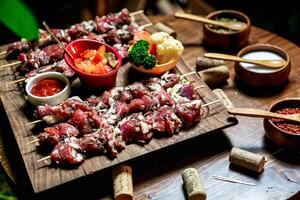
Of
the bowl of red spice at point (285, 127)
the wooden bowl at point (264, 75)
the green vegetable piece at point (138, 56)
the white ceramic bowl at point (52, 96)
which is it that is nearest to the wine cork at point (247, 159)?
the bowl of red spice at point (285, 127)

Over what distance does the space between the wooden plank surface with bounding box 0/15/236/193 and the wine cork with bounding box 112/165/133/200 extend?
59mm

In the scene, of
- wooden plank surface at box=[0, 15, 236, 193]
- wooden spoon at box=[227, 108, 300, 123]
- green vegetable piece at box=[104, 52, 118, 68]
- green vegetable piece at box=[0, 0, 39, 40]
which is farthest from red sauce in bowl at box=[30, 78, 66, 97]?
green vegetable piece at box=[0, 0, 39, 40]

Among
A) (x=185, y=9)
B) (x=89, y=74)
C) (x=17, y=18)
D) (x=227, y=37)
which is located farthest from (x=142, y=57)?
(x=185, y=9)

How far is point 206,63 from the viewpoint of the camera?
352cm

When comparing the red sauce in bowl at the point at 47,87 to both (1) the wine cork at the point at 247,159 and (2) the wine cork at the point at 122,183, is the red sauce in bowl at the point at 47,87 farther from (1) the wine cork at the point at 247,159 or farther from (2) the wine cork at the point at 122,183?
(1) the wine cork at the point at 247,159

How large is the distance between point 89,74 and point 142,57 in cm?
42

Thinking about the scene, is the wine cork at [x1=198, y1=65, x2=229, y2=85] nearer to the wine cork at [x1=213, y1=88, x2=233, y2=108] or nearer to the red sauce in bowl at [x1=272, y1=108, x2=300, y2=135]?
the wine cork at [x1=213, y1=88, x2=233, y2=108]

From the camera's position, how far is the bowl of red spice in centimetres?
275

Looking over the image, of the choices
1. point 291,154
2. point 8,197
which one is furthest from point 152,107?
point 8,197

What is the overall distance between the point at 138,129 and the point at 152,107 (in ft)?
0.90

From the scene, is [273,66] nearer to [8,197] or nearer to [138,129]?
[138,129]

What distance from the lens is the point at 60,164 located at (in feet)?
8.71

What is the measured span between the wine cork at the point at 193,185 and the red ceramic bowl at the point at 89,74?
0.94 metres

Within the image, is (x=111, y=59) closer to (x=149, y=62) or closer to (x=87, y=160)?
(x=149, y=62)
